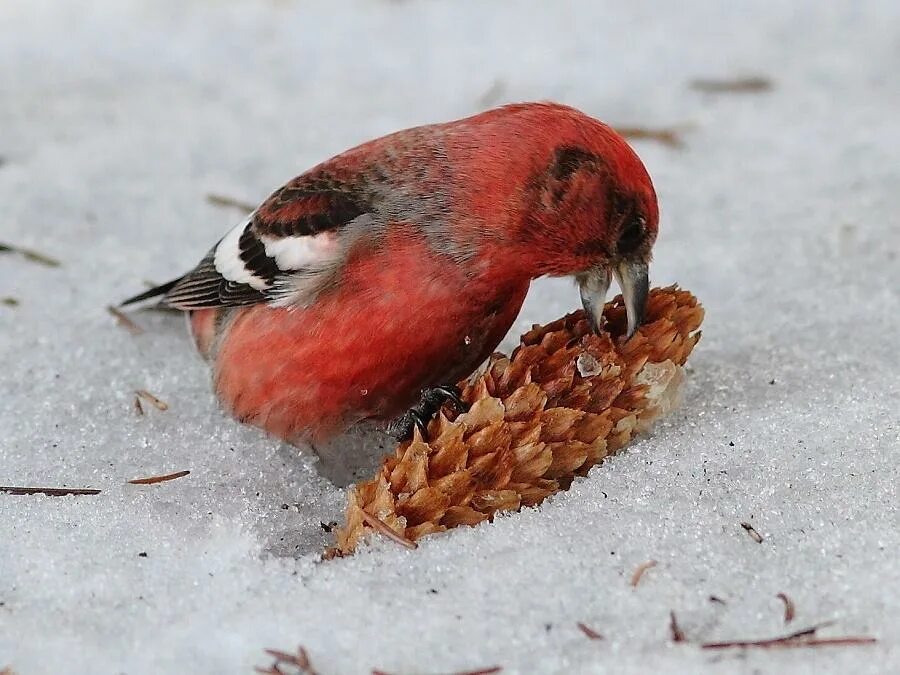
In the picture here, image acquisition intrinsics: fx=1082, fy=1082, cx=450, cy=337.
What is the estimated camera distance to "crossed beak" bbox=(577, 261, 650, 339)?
2188mm

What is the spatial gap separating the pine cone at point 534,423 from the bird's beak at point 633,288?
31 millimetres

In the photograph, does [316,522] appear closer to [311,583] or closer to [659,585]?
[311,583]

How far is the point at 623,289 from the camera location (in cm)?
221

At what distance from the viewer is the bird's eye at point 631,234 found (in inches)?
83.8

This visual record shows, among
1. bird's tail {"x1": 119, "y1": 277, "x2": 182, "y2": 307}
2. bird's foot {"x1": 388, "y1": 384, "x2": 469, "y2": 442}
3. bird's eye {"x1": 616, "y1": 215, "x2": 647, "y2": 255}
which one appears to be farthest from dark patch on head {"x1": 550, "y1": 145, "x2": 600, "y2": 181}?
bird's tail {"x1": 119, "y1": 277, "x2": 182, "y2": 307}

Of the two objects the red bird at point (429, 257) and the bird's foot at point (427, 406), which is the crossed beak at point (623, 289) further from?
the bird's foot at point (427, 406)

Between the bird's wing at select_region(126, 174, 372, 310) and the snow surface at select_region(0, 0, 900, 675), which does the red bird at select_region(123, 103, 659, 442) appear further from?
the snow surface at select_region(0, 0, 900, 675)

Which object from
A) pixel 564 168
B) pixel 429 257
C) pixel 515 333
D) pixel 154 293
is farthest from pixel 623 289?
pixel 154 293

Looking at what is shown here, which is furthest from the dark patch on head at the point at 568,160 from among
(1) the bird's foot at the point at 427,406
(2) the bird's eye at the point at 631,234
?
(1) the bird's foot at the point at 427,406

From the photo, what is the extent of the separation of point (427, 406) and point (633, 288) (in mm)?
488

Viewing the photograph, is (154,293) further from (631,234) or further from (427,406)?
(631,234)

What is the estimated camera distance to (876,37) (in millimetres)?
4590

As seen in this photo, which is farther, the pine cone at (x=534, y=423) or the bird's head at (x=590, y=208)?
the bird's head at (x=590, y=208)

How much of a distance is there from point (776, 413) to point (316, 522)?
3.20 ft
